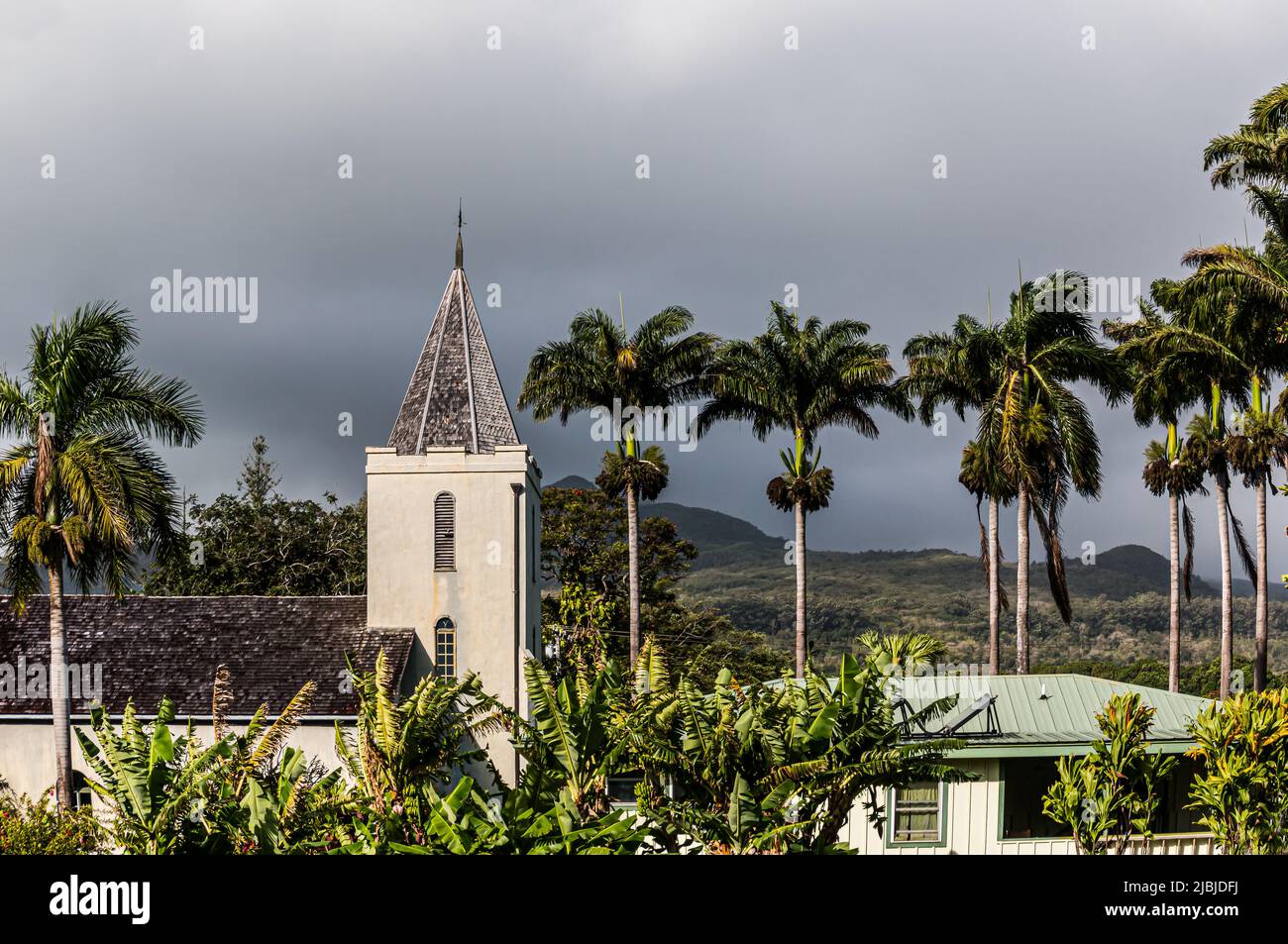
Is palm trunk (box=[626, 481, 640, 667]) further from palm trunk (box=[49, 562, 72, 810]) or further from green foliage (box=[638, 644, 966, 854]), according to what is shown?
green foliage (box=[638, 644, 966, 854])

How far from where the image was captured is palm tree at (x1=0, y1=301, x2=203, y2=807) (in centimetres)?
2739

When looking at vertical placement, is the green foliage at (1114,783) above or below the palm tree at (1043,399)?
below

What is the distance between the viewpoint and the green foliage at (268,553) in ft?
197

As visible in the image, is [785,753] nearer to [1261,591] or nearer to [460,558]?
[460,558]

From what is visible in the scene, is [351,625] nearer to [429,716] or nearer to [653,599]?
[429,716]

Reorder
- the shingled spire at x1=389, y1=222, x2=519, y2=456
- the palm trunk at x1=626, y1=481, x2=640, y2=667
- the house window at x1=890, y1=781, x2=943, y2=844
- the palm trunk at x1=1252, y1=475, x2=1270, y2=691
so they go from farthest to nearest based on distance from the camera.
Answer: the palm trunk at x1=1252, y1=475, x2=1270, y2=691
the palm trunk at x1=626, y1=481, x2=640, y2=667
the shingled spire at x1=389, y1=222, x2=519, y2=456
the house window at x1=890, y1=781, x2=943, y2=844

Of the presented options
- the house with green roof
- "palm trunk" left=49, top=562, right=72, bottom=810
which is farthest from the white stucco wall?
the house with green roof

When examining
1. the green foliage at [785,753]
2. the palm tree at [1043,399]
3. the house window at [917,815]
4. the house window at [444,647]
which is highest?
the palm tree at [1043,399]

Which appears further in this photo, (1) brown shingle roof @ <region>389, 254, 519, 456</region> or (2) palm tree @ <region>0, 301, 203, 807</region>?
(1) brown shingle roof @ <region>389, 254, 519, 456</region>

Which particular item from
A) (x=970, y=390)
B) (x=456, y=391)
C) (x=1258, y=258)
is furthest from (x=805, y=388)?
(x=1258, y=258)

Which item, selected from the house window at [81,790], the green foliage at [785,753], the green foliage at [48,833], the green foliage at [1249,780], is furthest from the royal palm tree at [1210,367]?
the house window at [81,790]

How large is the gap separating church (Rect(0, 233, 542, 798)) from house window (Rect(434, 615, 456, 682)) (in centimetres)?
4

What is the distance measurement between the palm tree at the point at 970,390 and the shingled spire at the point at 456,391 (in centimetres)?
1548

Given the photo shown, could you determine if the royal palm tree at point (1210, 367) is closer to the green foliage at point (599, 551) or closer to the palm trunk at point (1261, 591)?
the palm trunk at point (1261, 591)
